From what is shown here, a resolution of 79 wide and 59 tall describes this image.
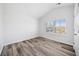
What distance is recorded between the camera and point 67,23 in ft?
4.19

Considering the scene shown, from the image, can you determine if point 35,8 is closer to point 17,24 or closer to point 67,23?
point 17,24

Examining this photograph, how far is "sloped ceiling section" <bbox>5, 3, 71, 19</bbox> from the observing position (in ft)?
4.20

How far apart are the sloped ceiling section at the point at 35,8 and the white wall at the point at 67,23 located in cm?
8

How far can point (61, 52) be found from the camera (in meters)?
1.28

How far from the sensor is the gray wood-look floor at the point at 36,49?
1267 millimetres

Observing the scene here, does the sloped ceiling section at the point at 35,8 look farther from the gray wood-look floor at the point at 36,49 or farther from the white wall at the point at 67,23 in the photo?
the gray wood-look floor at the point at 36,49

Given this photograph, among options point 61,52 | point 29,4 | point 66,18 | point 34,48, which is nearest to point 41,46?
point 34,48

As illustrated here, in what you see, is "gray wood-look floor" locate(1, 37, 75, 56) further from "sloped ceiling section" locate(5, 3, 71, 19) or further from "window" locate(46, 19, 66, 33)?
"sloped ceiling section" locate(5, 3, 71, 19)

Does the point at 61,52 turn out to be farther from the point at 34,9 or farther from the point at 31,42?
the point at 34,9

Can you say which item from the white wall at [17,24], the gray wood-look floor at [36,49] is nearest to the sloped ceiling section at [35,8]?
the white wall at [17,24]

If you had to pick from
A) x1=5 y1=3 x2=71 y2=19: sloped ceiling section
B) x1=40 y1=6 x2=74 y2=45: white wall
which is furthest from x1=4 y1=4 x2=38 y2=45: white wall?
x1=40 y1=6 x2=74 y2=45: white wall

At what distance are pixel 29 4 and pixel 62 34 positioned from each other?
74cm

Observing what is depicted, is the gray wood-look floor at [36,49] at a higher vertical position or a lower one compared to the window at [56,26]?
lower

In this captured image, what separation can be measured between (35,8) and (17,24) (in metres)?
0.40
